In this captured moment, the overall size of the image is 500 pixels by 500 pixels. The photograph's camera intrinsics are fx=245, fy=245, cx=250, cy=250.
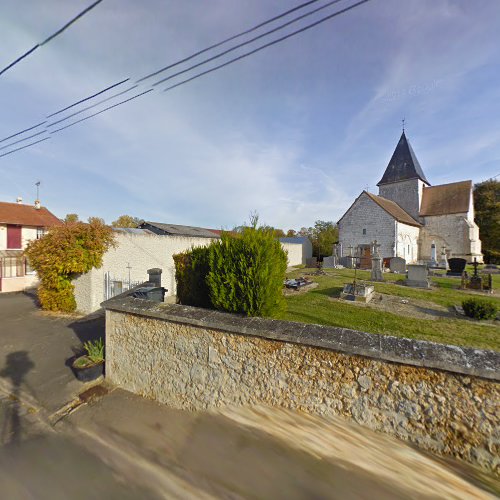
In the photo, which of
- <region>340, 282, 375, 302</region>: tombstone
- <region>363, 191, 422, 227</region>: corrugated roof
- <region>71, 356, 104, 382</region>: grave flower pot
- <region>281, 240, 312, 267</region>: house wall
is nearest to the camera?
<region>71, 356, 104, 382</region>: grave flower pot

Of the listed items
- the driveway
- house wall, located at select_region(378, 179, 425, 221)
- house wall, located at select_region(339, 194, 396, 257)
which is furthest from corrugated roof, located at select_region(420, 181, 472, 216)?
the driveway

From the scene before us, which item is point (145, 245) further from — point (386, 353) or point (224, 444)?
point (386, 353)

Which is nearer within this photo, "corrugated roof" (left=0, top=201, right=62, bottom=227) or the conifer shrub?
the conifer shrub

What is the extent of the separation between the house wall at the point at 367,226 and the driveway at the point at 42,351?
24.5 metres

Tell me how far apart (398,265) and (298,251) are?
32.4 ft

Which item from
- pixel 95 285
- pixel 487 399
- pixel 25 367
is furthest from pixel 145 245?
pixel 487 399

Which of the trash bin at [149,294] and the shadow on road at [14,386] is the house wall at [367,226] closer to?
the trash bin at [149,294]

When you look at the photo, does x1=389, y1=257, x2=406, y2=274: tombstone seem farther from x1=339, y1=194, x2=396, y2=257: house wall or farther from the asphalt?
the asphalt

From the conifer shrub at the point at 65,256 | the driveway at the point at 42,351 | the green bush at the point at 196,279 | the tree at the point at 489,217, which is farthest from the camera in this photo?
the tree at the point at 489,217

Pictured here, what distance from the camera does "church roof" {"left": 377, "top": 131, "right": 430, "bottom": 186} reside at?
1168 inches

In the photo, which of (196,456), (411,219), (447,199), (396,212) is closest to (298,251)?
(396,212)

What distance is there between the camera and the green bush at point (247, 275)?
11.9ft

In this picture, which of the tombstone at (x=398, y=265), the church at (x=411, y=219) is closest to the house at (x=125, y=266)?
the tombstone at (x=398, y=265)

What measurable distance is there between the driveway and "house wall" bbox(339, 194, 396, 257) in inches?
966
